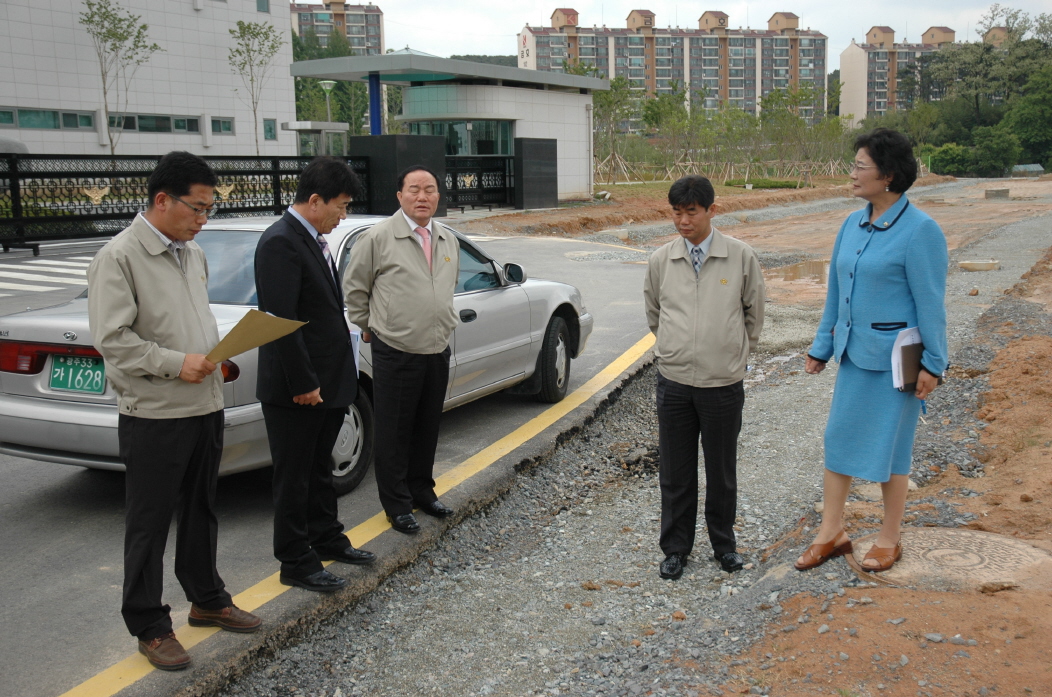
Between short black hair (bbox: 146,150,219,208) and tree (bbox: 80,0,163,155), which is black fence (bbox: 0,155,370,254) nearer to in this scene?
short black hair (bbox: 146,150,219,208)

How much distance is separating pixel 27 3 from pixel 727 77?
13079cm

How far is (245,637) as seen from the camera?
361cm

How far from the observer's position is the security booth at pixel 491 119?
1147 inches

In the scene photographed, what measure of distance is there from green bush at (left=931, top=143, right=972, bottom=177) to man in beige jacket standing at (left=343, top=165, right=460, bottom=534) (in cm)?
7522

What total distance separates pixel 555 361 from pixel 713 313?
3.11m

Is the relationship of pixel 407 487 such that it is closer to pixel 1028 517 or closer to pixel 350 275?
pixel 350 275

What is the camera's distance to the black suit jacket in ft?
12.2

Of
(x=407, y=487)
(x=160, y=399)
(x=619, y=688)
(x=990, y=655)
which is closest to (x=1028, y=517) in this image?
(x=990, y=655)

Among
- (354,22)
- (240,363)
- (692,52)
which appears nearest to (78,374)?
(240,363)

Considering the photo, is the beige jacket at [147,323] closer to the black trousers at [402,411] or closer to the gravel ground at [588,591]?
the gravel ground at [588,591]

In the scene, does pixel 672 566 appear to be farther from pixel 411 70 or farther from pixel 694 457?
pixel 411 70

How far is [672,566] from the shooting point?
4379 millimetres

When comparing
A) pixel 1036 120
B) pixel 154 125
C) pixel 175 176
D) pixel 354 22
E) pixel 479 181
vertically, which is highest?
pixel 354 22

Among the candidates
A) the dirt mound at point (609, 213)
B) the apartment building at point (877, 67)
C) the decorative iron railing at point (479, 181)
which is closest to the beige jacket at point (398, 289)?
the dirt mound at point (609, 213)
